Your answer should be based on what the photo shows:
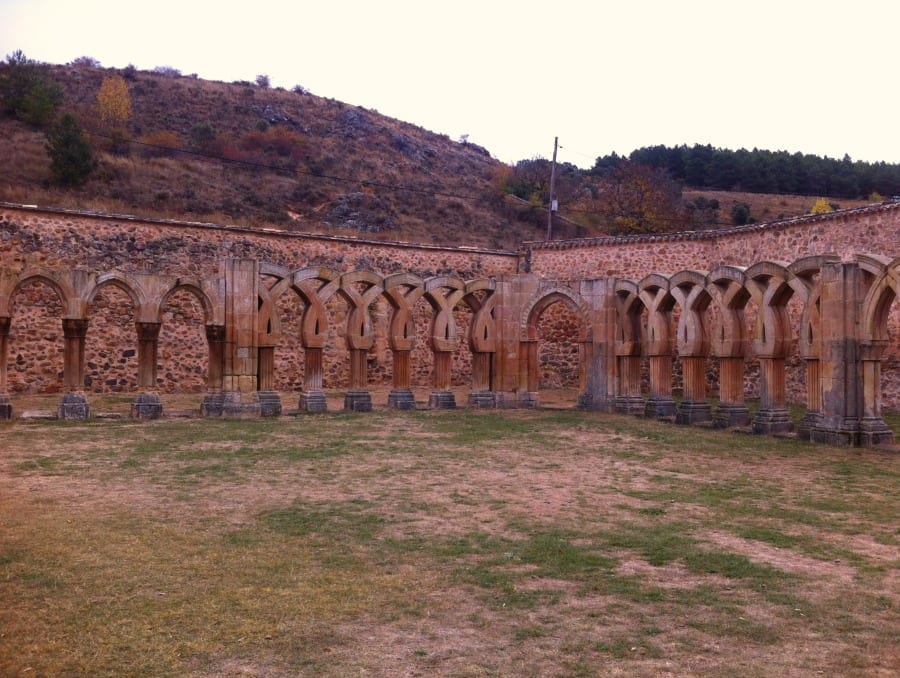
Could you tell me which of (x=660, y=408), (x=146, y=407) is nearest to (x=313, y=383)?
(x=146, y=407)

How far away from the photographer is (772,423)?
1495 centimetres

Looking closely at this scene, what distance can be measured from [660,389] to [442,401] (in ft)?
15.4

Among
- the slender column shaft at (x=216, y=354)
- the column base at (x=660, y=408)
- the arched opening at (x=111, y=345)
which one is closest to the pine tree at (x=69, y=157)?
the arched opening at (x=111, y=345)

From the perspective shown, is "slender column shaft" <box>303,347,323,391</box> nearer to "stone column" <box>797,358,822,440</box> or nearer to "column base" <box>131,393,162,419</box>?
"column base" <box>131,393,162,419</box>

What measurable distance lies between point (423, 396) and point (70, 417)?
9.86m

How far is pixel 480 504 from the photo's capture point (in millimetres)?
8539

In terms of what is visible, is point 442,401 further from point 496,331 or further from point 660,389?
point 660,389

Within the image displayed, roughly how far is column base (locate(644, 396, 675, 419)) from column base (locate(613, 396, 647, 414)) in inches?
21.3

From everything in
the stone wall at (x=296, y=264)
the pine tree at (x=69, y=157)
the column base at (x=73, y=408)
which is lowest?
the column base at (x=73, y=408)

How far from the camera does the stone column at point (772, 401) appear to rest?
15.0 m

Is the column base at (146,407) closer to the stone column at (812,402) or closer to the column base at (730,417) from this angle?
the column base at (730,417)

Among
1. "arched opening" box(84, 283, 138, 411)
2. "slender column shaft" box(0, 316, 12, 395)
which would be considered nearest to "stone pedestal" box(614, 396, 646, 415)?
"arched opening" box(84, 283, 138, 411)

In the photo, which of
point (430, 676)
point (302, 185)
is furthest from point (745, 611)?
point (302, 185)

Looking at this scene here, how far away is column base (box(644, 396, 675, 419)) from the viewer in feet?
59.5
